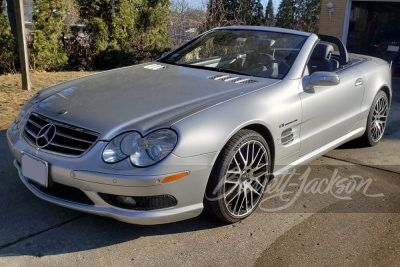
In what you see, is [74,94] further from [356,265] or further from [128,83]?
[356,265]

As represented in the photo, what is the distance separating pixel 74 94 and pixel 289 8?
25.6m

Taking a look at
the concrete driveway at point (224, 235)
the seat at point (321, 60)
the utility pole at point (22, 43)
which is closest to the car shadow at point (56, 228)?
the concrete driveway at point (224, 235)

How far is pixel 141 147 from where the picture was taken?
2.68m

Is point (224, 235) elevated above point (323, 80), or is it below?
below

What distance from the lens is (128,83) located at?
11.8 feet

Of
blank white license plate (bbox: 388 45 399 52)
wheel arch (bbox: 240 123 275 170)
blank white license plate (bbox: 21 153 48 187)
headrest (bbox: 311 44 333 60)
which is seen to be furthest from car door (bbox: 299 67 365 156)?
blank white license plate (bbox: 388 45 399 52)

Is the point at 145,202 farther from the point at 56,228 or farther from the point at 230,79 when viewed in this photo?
the point at 230,79

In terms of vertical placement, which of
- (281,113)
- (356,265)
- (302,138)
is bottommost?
(356,265)

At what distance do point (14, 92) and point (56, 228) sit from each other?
15.7ft

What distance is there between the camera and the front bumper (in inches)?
102

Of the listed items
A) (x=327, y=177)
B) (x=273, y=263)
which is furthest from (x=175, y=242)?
(x=327, y=177)

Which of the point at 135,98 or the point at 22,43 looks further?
the point at 22,43

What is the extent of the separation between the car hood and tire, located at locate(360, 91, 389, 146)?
1.89m

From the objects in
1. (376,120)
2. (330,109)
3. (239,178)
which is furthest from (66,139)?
(376,120)
